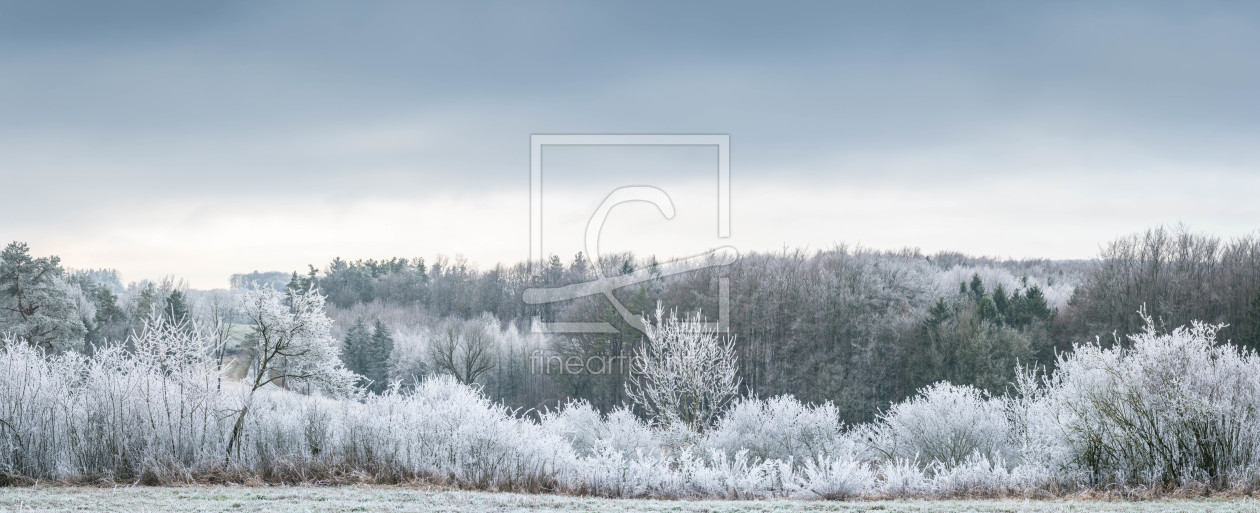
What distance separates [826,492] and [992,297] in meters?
40.6

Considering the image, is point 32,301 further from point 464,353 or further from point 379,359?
point 464,353

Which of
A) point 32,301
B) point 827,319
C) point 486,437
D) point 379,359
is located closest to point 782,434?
point 486,437

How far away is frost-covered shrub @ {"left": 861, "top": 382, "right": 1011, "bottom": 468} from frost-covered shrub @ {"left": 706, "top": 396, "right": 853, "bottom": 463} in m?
1.88

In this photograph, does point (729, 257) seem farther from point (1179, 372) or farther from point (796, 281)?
point (1179, 372)

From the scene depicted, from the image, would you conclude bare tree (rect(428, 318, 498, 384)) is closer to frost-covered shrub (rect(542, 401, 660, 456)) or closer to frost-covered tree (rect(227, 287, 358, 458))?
frost-covered shrub (rect(542, 401, 660, 456))

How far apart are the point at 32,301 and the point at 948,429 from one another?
135 ft

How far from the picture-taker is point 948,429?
25.4 meters

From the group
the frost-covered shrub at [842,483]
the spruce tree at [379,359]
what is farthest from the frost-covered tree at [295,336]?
the spruce tree at [379,359]

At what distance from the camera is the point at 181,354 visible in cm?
1872

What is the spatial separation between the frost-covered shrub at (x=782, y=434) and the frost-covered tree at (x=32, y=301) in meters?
31.4

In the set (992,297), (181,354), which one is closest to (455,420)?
(181,354)

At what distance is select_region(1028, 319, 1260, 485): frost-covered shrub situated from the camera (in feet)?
53.5

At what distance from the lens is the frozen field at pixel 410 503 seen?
463 inches

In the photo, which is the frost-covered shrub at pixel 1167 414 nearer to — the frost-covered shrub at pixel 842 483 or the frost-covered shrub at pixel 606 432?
the frost-covered shrub at pixel 842 483
